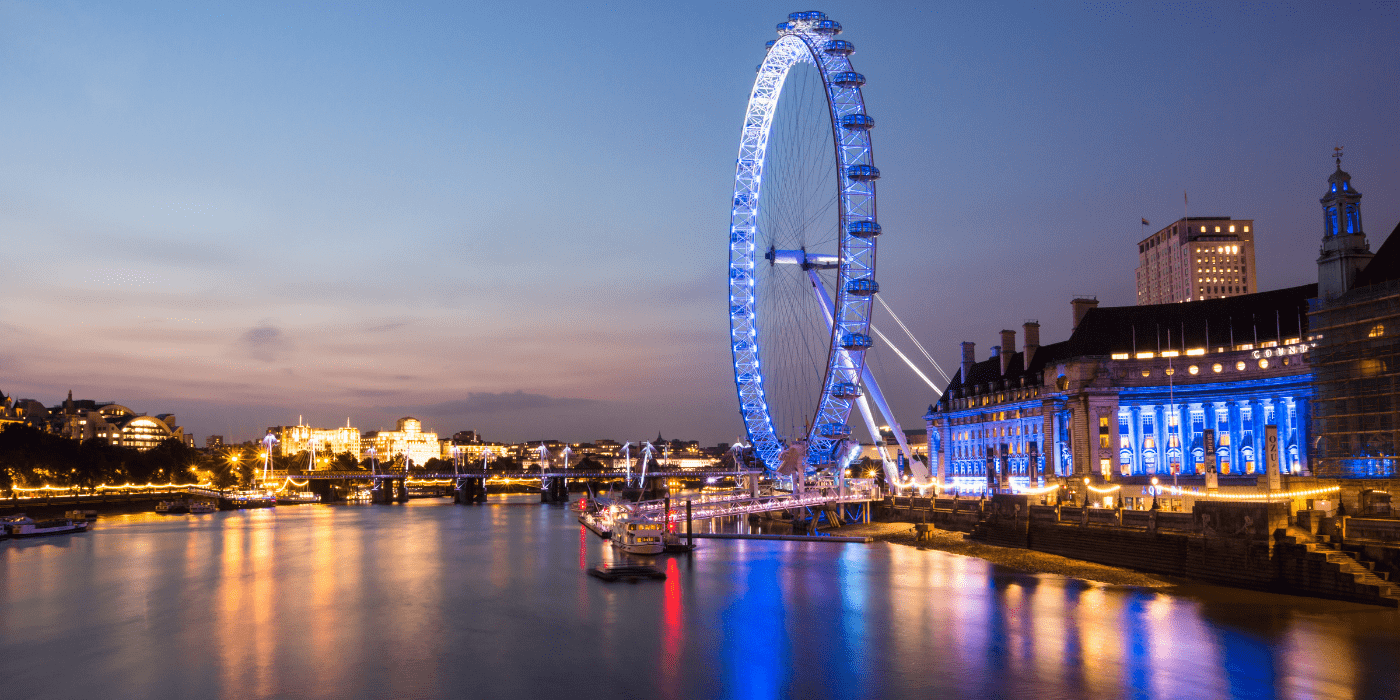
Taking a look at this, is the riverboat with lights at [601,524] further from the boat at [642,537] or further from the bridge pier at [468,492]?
the bridge pier at [468,492]

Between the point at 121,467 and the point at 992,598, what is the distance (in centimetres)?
12687

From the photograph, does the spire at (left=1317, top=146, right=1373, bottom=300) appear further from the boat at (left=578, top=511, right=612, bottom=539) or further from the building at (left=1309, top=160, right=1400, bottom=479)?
the boat at (left=578, top=511, right=612, bottom=539)

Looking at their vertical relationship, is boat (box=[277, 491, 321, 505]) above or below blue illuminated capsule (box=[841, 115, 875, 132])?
below

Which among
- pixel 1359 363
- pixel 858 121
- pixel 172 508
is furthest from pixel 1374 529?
pixel 172 508

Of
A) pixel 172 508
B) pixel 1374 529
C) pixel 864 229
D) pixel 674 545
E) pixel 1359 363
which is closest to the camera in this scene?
pixel 1374 529

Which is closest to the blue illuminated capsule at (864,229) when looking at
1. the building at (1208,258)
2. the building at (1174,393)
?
the building at (1174,393)

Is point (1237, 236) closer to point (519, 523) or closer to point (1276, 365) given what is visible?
point (1276, 365)

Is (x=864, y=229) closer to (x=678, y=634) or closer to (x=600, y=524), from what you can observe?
(x=600, y=524)

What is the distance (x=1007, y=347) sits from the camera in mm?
95062

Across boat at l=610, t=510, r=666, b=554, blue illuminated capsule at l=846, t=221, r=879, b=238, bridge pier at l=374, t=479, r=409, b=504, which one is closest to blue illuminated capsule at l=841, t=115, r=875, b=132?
blue illuminated capsule at l=846, t=221, r=879, b=238

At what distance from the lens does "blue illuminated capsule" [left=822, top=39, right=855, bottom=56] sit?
6481cm

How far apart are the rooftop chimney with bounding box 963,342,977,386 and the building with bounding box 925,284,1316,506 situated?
19.5 meters

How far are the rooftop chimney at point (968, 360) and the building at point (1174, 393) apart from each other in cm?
1947

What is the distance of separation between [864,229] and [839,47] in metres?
11.2
